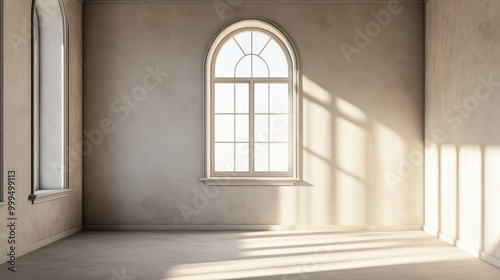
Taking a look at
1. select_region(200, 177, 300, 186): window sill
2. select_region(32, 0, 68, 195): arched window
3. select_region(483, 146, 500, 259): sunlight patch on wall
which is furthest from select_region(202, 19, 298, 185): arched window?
select_region(483, 146, 500, 259): sunlight patch on wall

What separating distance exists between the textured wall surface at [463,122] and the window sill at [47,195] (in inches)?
194

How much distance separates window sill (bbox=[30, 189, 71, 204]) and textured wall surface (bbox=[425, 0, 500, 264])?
4.93 meters

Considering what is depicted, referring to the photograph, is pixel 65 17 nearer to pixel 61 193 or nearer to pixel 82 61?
pixel 82 61

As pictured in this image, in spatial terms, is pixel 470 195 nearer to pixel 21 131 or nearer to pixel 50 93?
pixel 21 131

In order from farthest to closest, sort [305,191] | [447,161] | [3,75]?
[305,191], [447,161], [3,75]

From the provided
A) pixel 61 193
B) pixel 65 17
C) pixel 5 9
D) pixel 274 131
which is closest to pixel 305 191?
pixel 274 131

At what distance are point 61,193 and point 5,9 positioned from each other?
8.32 ft

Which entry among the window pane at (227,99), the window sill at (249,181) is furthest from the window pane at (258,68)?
the window sill at (249,181)

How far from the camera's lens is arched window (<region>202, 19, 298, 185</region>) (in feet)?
28.2

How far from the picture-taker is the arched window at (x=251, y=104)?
8602 mm

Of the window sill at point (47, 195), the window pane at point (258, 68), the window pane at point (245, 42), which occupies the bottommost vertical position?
the window sill at point (47, 195)

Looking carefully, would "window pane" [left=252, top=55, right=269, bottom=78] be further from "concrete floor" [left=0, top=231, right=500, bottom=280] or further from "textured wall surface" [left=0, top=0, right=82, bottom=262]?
"textured wall surface" [left=0, top=0, right=82, bottom=262]

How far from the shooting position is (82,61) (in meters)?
8.48

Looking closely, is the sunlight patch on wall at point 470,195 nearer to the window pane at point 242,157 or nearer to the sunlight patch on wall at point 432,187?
the sunlight patch on wall at point 432,187
